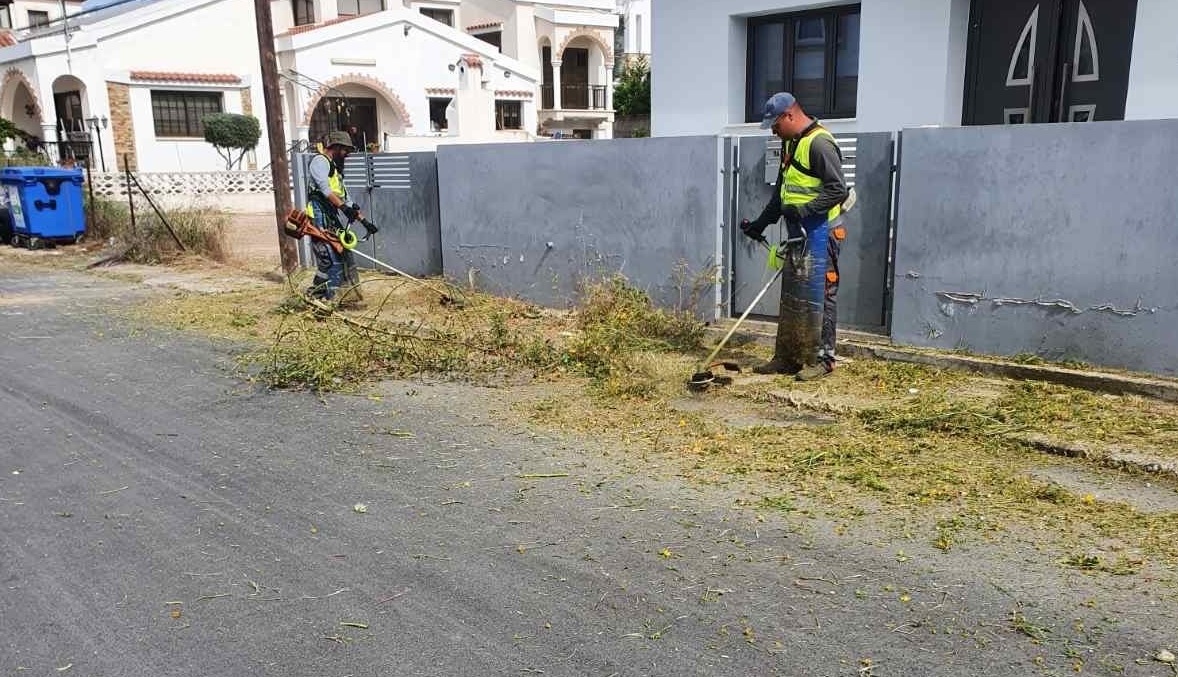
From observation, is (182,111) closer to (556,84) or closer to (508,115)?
(508,115)

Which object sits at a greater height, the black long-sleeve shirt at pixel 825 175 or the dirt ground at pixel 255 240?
the black long-sleeve shirt at pixel 825 175

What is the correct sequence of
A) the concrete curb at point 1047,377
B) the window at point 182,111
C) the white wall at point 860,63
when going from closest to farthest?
1. the concrete curb at point 1047,377
2. the white wall at point 860,63
3. the window at point 182,111

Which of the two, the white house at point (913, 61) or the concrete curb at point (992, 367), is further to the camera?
the white house at point (913, 61)

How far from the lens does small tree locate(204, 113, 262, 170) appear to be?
2859 cm

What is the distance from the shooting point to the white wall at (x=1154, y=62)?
27.1 feet

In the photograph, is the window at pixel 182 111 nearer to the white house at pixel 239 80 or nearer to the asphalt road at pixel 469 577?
the white house at pixel 239 80

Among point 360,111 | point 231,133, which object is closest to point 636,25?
point 360,111

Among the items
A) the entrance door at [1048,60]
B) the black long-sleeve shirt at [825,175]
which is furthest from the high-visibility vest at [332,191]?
the entrance door at [1048,60]

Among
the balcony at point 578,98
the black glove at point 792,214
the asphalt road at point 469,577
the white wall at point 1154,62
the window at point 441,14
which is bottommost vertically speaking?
the asphalt road at point 469,577

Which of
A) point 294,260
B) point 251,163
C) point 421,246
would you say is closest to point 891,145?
point 421,246

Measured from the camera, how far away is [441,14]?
1702 inches

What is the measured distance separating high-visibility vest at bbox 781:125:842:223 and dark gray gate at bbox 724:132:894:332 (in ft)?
2.81

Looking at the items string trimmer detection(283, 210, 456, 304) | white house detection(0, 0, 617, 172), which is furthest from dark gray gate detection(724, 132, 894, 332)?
white house detection(0, 0, 617, 172)

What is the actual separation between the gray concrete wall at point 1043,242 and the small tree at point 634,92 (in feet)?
125
